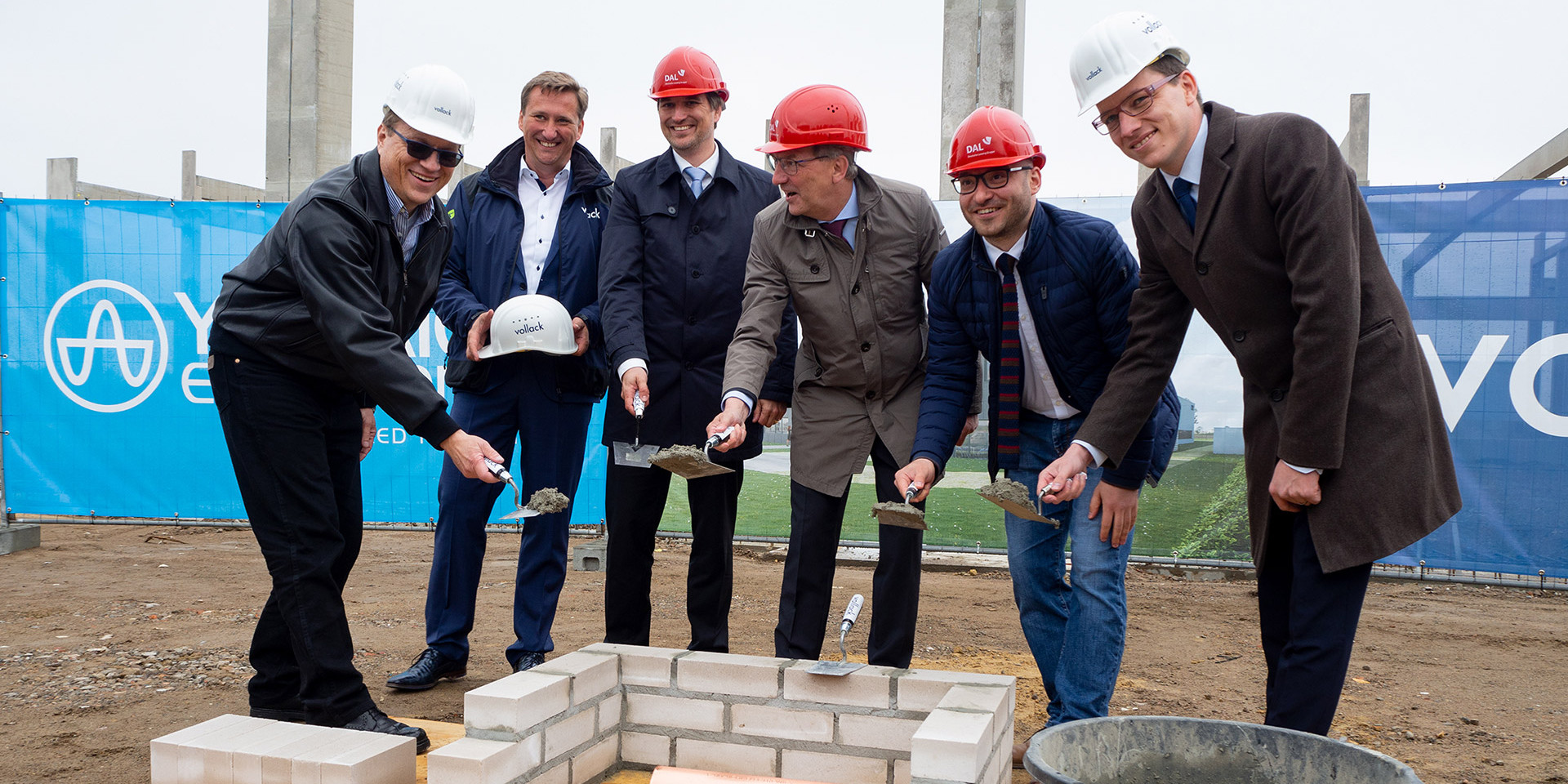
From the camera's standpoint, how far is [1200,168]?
246 centimetres

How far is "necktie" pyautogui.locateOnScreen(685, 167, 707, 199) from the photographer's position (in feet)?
12.5

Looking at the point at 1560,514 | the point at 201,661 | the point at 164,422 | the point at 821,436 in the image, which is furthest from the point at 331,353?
the point at 1560,514

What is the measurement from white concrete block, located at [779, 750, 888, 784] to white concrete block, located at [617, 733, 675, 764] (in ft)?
1.08

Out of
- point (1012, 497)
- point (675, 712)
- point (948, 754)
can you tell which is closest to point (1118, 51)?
point (1012, 497)

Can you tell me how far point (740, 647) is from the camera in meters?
4.71

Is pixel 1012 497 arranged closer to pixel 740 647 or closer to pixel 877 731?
pixel 877 731

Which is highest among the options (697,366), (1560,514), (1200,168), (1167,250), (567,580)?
(1200,168)

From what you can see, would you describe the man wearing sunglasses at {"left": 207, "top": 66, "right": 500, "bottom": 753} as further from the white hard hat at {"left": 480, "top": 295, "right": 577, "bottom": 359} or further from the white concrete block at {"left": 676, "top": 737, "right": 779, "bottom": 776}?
the white concrete block at {"left": 676, "top": 737, "right": 779, "bottom": 776}

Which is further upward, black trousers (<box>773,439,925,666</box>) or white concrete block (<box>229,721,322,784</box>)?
black trousers (<box>773,439,925,666</box>)

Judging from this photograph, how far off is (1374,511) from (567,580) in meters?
4.81

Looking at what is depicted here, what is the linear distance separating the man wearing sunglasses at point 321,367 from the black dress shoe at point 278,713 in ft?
0.10

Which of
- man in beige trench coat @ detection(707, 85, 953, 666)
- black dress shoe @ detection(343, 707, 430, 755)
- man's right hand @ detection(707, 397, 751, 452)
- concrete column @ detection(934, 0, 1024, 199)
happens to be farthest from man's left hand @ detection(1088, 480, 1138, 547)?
concrete column @ detection(934, 0, 1024, 199)

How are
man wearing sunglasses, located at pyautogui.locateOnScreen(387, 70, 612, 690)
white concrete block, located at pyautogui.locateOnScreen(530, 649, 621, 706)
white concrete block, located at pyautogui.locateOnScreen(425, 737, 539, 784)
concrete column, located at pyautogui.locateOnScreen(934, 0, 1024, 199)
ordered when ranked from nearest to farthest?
white concrete block, located at pyautogui.locateOnScreen(425, 737, 539, 784)
white concrete block, located at pyautogui.locateOnScreen(530, 649, 621, 706)
man wearing sunglasses, located at pyautogui.locateOnScreen(387, 70, 612, 690)
concrete column, located at pyautogui.locateOnScreen(934, 0, 1024, 199)

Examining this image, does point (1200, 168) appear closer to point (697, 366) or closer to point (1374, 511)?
point (1374, 511)
